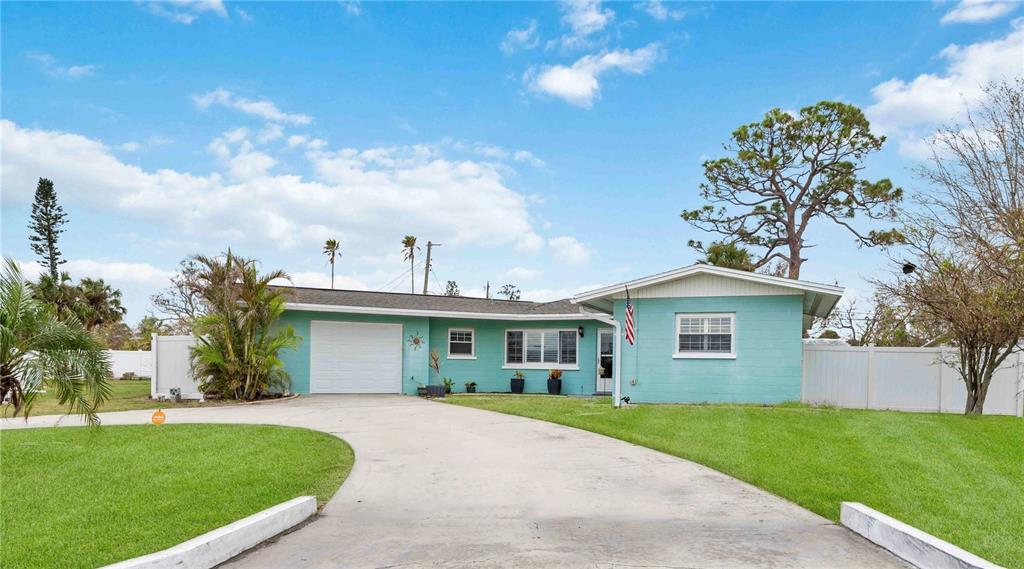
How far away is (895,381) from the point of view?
15.3 metres

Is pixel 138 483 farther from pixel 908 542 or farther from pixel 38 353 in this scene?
pixel 908 542

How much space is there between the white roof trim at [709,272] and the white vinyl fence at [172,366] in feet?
35.0

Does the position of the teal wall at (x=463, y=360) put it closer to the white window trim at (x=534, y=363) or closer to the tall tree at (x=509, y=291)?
the white window trim at (x=534, y=363)

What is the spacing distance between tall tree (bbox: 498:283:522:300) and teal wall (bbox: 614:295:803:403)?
38600 mm

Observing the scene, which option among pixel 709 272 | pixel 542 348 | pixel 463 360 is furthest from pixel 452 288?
pixel 709 272

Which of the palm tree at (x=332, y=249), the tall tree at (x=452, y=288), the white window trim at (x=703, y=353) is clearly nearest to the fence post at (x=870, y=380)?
the white window trim at (x=703, y=353)

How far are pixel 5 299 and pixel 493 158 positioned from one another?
15466 millimetres

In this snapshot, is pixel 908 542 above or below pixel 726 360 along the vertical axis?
below

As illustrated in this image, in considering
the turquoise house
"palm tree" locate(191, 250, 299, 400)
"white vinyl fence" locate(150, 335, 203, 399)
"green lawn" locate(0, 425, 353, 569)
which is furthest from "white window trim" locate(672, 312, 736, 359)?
"white vinyl fence" locate(150, 335, 203, 399)

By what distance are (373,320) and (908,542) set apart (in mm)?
16047

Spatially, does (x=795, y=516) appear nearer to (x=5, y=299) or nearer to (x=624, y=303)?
(x=5, y=299)

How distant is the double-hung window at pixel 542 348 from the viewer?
790 inches

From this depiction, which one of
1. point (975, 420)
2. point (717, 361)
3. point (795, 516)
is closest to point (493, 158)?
point (717, 361)

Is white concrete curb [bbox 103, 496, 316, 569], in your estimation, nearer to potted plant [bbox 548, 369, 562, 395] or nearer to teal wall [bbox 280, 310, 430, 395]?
teal wall [bbox 280, 310, 430, 395]
